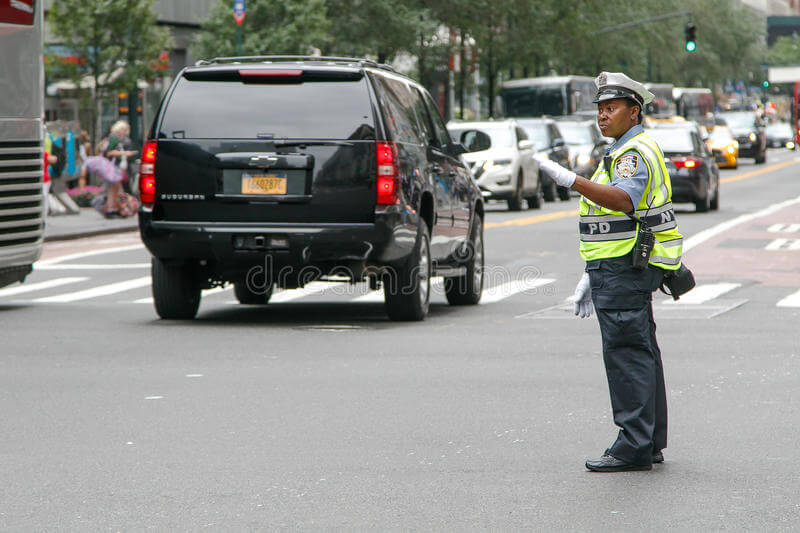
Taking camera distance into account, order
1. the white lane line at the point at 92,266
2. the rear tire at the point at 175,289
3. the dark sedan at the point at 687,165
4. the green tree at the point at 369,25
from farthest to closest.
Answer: the green tree at the point at 369,25, the dark sedan at the point at 687,165, the white lane line at the point at 92,266, the rear tire at the point at 175,289

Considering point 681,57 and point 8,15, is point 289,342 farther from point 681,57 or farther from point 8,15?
point 681,57

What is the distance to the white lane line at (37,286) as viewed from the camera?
15961mm

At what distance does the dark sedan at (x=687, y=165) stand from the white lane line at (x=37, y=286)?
48.8 ft

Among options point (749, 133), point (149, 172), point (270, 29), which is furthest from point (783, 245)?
point (749, 133)

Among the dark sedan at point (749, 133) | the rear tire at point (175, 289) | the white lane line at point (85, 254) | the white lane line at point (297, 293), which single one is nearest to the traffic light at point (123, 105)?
the white lane line at point (85, 254)

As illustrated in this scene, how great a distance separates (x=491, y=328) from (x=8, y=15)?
4.62 m

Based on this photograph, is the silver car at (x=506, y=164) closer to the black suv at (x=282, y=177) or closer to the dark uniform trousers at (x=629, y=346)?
the black suv at (x=282, y=177)

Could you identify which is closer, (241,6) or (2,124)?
(2,124)

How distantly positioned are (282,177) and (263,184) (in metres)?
0.16

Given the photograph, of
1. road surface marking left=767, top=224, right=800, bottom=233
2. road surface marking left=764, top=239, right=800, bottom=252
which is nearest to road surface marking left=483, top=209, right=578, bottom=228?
road surface marking left=767, top=224, right=800, bottom=233

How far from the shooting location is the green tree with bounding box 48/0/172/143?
1332 inches

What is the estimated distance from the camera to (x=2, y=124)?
12930 millimetres

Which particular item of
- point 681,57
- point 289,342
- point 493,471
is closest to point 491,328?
point 289,342

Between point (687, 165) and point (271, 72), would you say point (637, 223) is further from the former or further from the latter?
point (687, 165)
